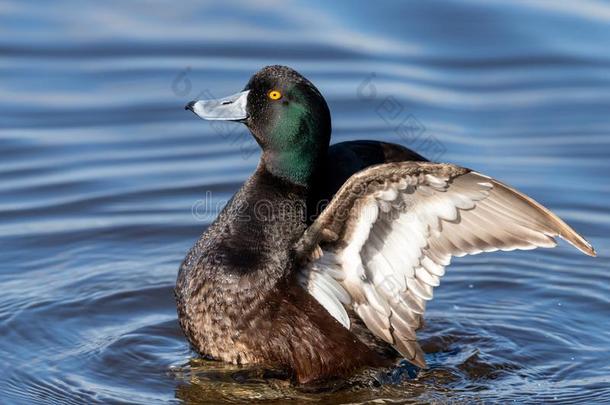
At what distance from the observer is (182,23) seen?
12844 millimetres

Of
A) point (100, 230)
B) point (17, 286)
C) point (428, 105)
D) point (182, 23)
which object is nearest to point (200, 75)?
point (182, 23)

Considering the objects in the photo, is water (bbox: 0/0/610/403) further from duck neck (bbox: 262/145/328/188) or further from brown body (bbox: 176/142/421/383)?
duck neck (bbox: 262/145/328/188)

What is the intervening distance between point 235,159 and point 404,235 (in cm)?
399

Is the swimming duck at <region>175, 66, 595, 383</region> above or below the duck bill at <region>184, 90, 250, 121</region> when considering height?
below

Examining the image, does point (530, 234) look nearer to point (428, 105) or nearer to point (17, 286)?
point (17, 286)
